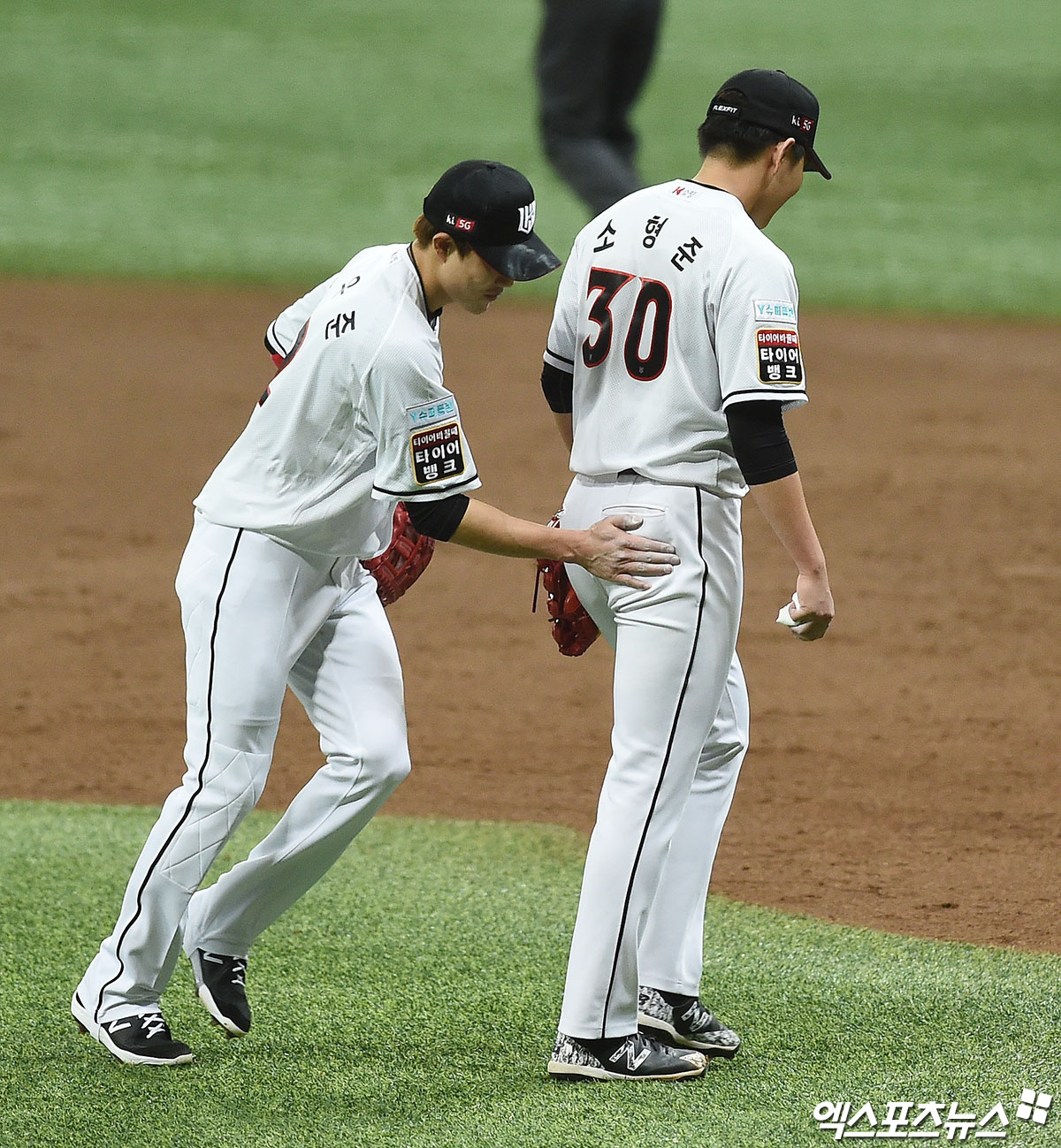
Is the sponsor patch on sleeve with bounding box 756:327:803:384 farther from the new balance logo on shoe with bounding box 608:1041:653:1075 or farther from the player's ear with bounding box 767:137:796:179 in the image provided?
the new balance logo on shoe with bounding box 608:1041:653:1075

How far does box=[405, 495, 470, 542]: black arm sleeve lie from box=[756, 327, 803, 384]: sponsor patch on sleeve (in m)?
0.64

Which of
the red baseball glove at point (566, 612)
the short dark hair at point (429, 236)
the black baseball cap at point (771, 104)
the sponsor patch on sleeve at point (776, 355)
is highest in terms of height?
the black baseball cap at point (771, 104)

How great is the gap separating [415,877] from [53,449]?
18.3ft

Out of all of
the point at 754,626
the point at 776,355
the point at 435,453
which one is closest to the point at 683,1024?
the point at 435,453

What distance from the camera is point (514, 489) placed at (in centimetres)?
902

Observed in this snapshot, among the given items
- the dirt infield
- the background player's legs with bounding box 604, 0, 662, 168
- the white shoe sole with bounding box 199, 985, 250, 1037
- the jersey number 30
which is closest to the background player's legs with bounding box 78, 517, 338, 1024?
the white shoe sole with bounding box 199, 985, 250, 1037

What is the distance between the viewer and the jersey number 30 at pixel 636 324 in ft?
10.9

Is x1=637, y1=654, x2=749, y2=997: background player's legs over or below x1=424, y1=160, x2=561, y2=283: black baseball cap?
below

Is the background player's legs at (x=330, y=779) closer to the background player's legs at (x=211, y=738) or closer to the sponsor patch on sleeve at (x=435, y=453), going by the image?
the background player's legs at (x=211, y=738)

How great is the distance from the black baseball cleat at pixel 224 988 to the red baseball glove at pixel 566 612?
102 centimetres

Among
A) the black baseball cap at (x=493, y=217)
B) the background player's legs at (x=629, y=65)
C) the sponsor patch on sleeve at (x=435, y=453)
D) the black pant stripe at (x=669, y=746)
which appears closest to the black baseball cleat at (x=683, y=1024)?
the black pant stripe at (x=669, y=746)

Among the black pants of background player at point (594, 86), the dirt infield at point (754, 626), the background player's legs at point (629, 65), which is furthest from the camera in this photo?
the background player's legs at point (629, 65)

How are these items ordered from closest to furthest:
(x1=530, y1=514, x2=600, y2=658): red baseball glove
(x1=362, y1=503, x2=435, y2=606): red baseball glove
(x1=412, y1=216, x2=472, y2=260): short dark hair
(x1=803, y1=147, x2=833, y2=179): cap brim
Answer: (x1=412, y1=216, x2=472, y2=260): short dark hair, (x1=803, y1=147, x2=833, y2=179): cap brim, (x1=530, y1=514, x2=600, y2=658): red baseball glove, (x1=362, y1=503, x2=435, y2=606): red baseball glove

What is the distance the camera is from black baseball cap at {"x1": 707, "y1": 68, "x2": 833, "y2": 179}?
10.9 ft
